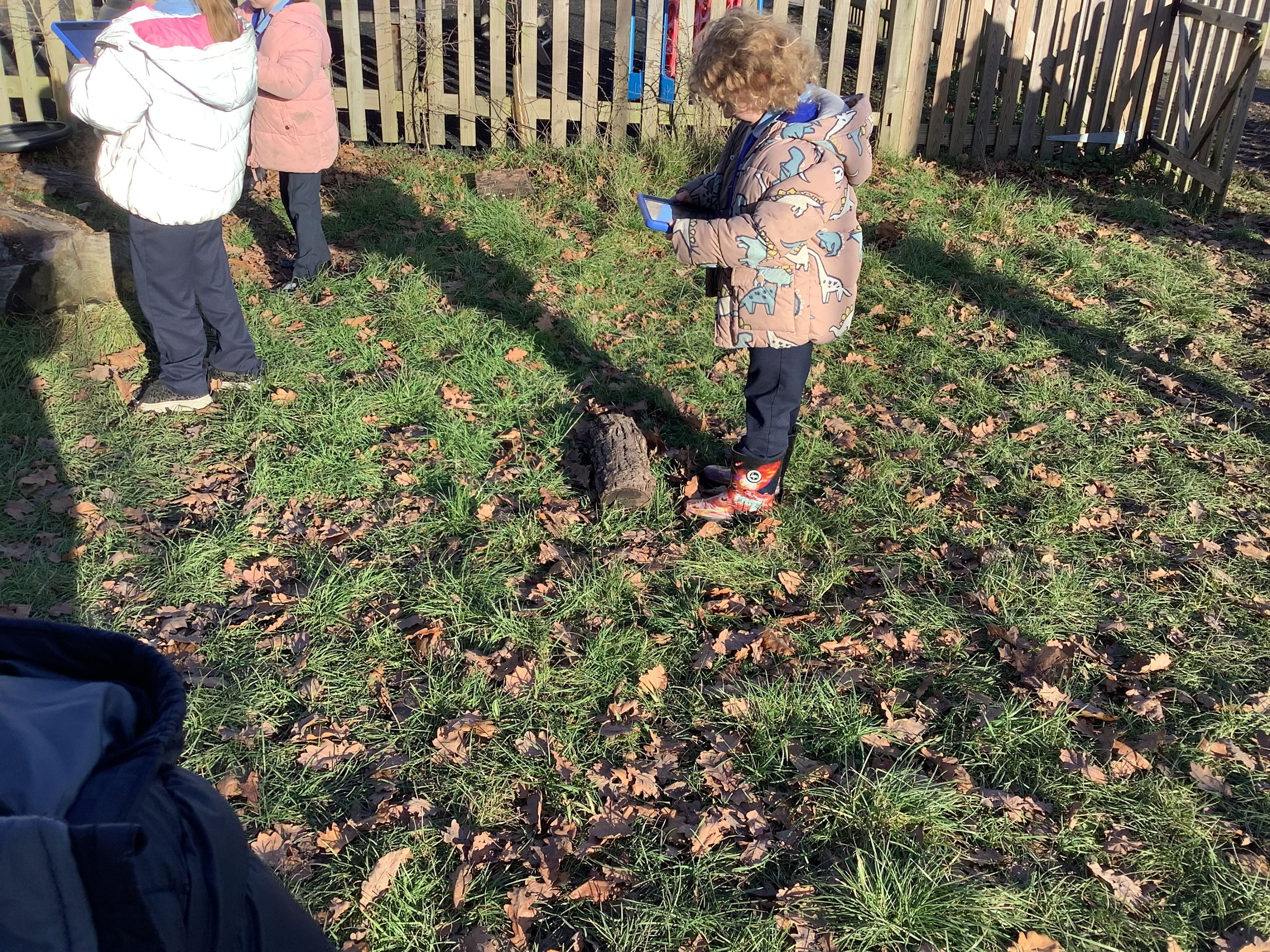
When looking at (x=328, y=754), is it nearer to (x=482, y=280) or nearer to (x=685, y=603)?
(x=685, y=603)

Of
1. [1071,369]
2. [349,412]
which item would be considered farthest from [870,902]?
[1071,369]

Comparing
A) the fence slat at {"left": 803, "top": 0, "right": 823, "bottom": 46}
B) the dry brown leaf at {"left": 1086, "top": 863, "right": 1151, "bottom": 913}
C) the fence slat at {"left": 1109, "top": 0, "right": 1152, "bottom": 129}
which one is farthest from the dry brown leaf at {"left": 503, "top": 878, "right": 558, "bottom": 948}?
the fence slat at {"left": 1109, "top": 0, "right": 1152, "bottom": 129}

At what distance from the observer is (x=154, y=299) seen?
4.36 metres

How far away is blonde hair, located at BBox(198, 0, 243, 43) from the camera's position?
12.9ft

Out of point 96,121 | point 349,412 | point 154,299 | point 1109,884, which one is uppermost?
point 96,121

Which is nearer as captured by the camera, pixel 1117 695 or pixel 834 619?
pixel 1117 695

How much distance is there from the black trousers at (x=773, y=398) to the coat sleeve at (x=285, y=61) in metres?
3.12

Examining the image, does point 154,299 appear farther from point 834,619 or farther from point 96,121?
point 834,619

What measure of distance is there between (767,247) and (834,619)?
4.46 ft

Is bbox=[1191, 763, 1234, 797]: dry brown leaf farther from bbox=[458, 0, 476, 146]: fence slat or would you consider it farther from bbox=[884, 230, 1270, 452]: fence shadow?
bbox=[458, 0, 476, 146]: fence slat

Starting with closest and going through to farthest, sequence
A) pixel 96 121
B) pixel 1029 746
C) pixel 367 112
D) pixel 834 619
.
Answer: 1. pixel 1029 746
2. pixel 834 619
3. pixel 96 121
4. pixel 367 112

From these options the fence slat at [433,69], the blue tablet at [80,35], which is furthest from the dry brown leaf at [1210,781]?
the fence slat at [433,69]

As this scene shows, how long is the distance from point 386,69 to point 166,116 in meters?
4.15

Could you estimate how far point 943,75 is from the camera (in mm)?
8234
